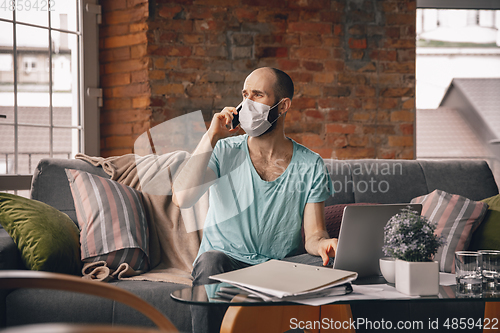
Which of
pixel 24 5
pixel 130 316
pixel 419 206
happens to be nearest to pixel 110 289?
pixel 419 206

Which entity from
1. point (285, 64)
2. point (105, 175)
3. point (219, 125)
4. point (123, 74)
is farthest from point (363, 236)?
point (123, 74)

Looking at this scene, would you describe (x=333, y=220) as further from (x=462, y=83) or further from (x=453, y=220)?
(x=462, y=83)

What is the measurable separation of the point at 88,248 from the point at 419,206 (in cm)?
129

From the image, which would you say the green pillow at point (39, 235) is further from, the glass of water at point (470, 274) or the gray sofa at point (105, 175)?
the glass of water at point (470, 274)

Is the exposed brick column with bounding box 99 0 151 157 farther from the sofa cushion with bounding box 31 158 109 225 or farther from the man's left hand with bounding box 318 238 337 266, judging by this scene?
the man's left hand with bounding box 318 238 337 266

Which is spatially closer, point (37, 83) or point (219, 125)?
point (219, 125)

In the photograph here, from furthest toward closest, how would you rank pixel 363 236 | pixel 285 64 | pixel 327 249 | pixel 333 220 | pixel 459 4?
pixel 459 4 < pixel 285 64 < pixel 333 220 < pixel 327 249 < pixel 363 236

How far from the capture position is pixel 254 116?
1.75 m

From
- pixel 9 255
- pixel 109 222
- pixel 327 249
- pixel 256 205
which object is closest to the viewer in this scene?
pixel 327 249

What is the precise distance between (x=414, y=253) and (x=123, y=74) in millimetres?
2336

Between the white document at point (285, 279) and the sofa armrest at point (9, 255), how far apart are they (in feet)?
3.06

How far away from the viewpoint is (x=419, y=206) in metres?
1.17

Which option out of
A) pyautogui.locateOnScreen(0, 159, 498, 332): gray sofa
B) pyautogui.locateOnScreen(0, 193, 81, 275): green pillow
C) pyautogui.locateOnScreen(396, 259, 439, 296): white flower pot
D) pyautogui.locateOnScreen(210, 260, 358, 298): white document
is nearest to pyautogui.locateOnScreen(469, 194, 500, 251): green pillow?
pyautogui.locateOnScreen(0, 159, 498, 332): gray sofa

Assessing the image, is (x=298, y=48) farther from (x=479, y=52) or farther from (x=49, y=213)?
(x=49, y=213)
